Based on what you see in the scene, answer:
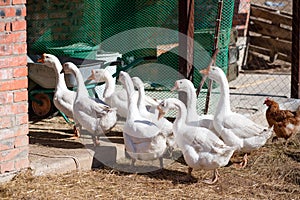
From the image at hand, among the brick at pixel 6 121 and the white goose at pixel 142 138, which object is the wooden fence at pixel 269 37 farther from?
the brick at pixel 6 121

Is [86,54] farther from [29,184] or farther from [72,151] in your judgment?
[29,184]

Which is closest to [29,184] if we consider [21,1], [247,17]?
[21,1]

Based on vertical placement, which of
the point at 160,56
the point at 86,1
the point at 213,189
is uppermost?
the point at 86,1

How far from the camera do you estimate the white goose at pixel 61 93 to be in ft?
21.6

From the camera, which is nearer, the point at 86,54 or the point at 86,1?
the point at 86,54

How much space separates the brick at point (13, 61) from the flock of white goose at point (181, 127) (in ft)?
3.84

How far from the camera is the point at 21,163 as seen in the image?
5.30 metres

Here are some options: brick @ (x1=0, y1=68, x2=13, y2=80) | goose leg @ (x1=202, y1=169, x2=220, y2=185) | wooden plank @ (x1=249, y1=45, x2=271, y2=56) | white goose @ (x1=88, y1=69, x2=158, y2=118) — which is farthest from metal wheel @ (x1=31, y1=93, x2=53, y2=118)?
wooden plank @ (x1=249, y1=45, x2=271, y2=56)

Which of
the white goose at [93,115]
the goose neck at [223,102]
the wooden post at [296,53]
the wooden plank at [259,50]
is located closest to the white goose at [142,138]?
the white goose at [93,115]

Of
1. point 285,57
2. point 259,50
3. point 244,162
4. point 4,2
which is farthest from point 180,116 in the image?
point 259,50

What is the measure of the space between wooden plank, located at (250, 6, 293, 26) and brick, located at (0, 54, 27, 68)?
312 inches

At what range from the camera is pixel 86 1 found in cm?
870

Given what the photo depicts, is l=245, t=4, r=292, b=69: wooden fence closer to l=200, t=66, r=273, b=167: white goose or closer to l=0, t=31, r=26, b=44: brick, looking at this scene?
l=200, t=66, r=273, b=167: white goose

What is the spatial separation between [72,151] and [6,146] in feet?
3.43
